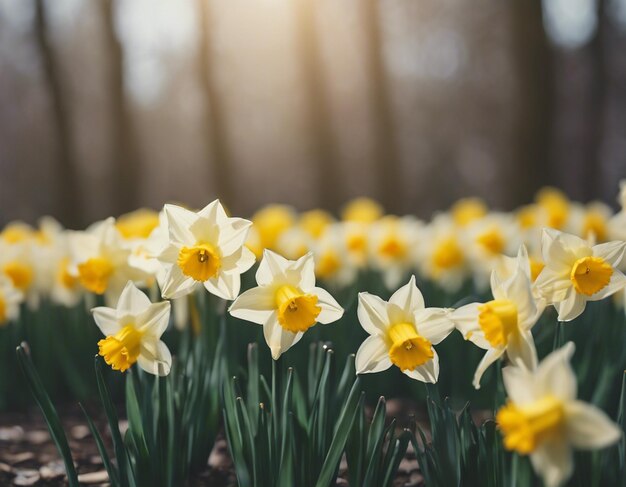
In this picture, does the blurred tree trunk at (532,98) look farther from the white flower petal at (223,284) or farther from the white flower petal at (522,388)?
the white flower petal at (522,388)

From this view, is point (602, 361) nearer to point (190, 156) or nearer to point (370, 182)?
point (370, 182)

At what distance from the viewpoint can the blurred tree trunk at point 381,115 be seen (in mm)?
8227

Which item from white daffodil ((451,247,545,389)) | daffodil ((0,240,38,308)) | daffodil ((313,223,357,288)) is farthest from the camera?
daffodil ((313,223,357,288))

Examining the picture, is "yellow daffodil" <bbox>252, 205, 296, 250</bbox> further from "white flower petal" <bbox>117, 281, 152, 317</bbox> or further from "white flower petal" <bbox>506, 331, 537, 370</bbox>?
"white flower petal" <bbox>506, 331, 537, 370</bbox>

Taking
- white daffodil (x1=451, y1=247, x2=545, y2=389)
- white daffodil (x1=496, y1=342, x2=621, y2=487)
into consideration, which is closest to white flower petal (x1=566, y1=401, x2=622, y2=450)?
white daffodil (x1=496, y1=342, x2=621, y2=487)

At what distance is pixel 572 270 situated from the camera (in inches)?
60.6

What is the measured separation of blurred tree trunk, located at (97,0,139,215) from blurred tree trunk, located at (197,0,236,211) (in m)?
1.07

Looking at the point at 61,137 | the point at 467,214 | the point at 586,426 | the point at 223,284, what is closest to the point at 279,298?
the point at 223,284

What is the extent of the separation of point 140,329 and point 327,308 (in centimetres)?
47

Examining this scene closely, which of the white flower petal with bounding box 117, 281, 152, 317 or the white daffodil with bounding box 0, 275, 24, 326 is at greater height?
the white flower petal with bounding box 117, 281, 152, 317

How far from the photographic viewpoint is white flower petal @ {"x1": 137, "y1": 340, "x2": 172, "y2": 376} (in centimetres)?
161

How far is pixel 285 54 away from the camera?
14.5m

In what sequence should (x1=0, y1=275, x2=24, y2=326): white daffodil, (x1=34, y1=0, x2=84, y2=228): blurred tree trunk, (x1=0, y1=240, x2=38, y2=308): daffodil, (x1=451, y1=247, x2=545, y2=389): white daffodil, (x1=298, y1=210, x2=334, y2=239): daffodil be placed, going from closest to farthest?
(x1=451, y1=247, x2=545, y2=389): white daffodil < (x1=0, y1=275, x2=24, y2=326): white daffodil < (x1=0, y1=240, x2=38, y2=308): daffodil < (x1=298, y1=210, x2=334, y2=239): daffodil < (x1=34, y1=0, x2=84, y2=228): blurred tree trunk

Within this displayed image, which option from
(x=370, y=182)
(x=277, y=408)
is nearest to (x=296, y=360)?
(x=277, y=408)
